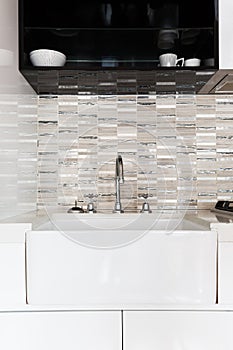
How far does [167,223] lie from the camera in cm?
164

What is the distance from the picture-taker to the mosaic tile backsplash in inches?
79.0

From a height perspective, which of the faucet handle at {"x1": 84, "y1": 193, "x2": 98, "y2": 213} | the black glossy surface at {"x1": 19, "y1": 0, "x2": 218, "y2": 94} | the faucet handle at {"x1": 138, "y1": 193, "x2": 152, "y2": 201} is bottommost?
the faucet handle at {"x1": 84, "y1": 193, "x2": 98, "y2": 213}

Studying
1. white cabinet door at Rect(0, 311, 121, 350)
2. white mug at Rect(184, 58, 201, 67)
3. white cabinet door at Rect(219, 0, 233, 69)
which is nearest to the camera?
white cabinet door at Rect(0, 311, 121, 350)

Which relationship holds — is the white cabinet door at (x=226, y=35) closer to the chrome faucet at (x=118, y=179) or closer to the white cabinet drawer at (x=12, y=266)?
the chrome faucet at (x=118, y=179)

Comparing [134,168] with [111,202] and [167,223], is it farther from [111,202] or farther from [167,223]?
[167,223]

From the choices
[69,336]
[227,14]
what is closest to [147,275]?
[69,336]

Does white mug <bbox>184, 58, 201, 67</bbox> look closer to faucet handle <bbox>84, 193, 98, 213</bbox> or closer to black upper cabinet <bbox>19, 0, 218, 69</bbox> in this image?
black upper cabinet <bbox>19, 0, 218, 69</bbox>

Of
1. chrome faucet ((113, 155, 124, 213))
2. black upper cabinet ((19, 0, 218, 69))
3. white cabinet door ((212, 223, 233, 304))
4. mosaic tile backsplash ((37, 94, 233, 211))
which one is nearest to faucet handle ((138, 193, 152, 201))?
mosaic tile backsplash ((37, 94, 233, 211))

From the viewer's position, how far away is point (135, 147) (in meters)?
2.02

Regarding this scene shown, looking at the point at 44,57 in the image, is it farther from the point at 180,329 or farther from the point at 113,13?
the point at 180,329

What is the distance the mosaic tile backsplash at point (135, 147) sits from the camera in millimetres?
2008

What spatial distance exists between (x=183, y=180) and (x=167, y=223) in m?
0.44

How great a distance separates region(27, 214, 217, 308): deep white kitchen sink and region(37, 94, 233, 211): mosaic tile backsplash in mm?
688

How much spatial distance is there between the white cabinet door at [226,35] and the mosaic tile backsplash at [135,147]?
336 mm
